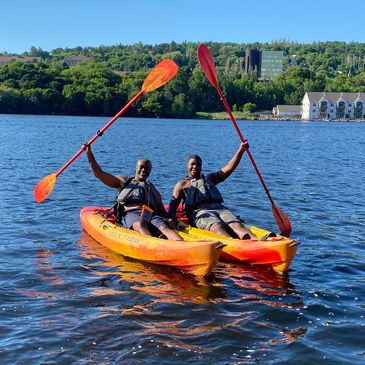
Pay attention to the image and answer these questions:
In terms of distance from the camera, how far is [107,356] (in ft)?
18.6

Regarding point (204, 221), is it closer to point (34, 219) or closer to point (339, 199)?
point (34, 219)

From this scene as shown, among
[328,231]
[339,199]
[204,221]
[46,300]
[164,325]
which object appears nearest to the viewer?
[164,325]

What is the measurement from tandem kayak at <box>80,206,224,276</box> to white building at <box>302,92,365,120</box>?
134661 millimetres

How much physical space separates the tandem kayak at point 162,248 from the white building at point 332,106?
13466 centimetres

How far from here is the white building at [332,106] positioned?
140250 millimetres

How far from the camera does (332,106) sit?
470 feet

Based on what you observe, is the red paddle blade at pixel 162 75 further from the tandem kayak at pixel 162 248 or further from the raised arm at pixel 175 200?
the tandem kayak at pixel 162 248

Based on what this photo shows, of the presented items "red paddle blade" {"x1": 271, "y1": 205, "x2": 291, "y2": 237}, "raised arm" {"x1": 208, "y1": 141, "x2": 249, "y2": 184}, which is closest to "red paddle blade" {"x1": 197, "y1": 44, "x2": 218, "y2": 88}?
"raised arm" {"x1": 208, "y1": 141, "x2": 249, "y2": 184}

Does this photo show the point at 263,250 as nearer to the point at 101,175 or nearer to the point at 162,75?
the point at 101,175

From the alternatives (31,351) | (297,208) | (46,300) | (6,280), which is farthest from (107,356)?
(297,208)

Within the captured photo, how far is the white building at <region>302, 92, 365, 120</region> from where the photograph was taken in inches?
5522

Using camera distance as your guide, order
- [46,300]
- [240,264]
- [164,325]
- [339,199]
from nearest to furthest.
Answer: [164,325]
[46,300]
[240,264]
[339,199]

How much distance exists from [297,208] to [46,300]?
29.9ft

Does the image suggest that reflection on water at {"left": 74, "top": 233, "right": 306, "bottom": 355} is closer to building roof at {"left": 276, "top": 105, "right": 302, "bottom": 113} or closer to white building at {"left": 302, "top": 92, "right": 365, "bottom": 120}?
white building at {"left": 302, "top": 92, "right": 365, "bottom": 120}
